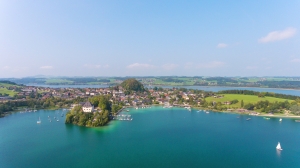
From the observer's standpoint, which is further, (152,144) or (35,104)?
(35,104)

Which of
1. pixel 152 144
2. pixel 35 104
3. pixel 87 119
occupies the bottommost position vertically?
pixel 152 144

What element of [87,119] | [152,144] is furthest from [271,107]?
[87,119]

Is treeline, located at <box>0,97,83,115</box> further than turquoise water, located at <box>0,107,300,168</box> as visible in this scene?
Yes

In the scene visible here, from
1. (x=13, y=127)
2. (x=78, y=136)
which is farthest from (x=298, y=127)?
(x=13, y=127)

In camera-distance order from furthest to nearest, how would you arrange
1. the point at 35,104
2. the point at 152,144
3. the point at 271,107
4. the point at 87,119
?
1. the point at 35,104
2. the point at 271,107
3. the point at 87,119
4. the point at 152,144

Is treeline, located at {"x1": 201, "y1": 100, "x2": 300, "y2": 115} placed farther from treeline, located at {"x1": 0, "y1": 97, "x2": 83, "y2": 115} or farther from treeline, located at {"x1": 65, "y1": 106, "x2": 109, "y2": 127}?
treeline, located at {"x1": 0, "y1": 97, "x2": 83, "y2": 115}

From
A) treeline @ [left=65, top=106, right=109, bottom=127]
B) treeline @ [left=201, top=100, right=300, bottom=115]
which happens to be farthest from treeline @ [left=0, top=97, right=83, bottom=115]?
treeline @ [left=201, top=100, right=300, bottom=115]

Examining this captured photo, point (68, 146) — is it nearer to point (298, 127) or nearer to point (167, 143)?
point (167, 143)

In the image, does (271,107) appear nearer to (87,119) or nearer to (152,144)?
(152,144)
